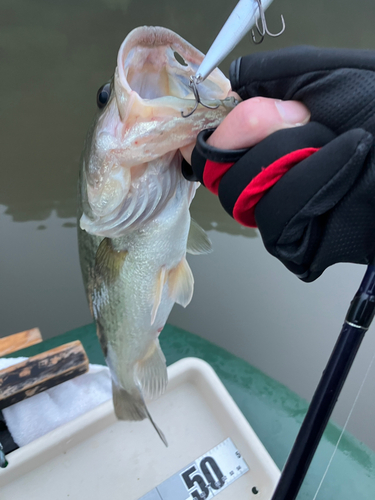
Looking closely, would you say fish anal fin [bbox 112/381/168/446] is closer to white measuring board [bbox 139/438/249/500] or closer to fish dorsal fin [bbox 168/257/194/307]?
white measuring board [bbox 139/438/249/500]

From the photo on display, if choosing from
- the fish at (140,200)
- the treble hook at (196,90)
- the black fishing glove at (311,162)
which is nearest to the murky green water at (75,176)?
the fish at (140,200)

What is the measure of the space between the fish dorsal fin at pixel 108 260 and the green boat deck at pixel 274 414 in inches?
36.5

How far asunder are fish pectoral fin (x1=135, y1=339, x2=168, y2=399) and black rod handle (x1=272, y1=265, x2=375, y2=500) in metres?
0.54

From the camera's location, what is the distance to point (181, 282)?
89 cm

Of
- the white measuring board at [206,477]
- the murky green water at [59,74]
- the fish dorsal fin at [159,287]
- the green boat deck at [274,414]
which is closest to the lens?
the fish dorsal fin at [159,287]

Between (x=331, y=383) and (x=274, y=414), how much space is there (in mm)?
1023

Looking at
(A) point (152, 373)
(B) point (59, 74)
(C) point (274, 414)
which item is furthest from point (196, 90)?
(B) point (59, 74)

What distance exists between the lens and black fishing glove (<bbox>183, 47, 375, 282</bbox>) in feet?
1.25

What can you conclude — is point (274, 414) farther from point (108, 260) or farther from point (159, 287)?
point (108, 260)

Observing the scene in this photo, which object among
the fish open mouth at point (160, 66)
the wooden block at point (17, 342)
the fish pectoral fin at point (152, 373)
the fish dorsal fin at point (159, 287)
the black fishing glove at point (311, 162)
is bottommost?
the wooden block at point (17, 342)

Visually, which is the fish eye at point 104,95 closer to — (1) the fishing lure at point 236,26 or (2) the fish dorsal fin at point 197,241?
(1) the fishing lure at point 236,26

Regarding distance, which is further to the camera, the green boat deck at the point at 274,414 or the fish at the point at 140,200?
the green boat deck at the point at 274,414

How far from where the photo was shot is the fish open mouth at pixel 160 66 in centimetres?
57

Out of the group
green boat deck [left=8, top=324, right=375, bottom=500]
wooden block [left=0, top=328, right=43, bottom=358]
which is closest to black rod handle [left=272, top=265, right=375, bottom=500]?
green boat deck [left=8, top=324, right=375, bottom=500]
